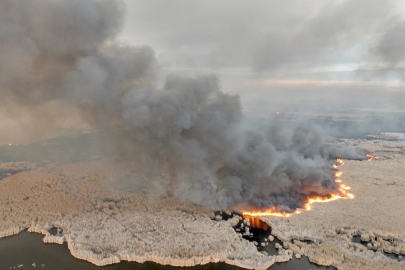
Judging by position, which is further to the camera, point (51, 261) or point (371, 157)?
point (371, 157)

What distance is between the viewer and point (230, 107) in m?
45.4

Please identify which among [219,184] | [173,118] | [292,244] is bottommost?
[292,244]

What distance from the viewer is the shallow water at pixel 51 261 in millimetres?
27141

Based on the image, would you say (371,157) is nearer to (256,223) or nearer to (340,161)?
(340,161)

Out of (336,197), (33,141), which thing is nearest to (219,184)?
(336,197)

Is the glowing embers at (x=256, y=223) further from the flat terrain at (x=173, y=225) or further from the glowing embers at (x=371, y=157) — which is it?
the glowing embers at (x=371, y=157)

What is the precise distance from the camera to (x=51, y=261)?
92.3ft

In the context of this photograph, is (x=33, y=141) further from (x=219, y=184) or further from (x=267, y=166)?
(x=267, y=166)

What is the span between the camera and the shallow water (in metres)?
27.1

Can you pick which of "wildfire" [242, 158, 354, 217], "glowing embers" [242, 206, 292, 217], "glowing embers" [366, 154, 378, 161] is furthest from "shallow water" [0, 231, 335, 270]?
"glowing embers" [366, 154, 378, 161]

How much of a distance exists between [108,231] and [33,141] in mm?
64016

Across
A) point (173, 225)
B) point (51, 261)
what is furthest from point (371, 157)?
point (51, 261)

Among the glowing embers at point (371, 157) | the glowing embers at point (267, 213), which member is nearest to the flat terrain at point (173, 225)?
the glowing embers at point (267, 213)

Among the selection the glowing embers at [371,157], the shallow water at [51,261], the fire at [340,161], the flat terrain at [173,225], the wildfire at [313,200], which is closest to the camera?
the shallow water at [51,261]
